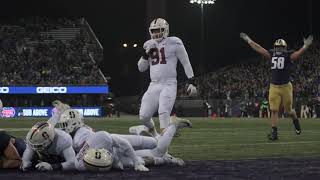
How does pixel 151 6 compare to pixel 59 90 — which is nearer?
pixel 151 6

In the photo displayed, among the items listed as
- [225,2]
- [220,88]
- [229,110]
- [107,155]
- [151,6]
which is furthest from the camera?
[225,2]

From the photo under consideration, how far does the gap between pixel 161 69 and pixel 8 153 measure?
2932 mm

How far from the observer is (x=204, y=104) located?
36875 mm

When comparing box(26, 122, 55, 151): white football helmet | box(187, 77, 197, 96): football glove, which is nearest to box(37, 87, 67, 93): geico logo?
box(187, 77, 197, 96): football glove

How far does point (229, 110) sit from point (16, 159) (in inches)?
1196

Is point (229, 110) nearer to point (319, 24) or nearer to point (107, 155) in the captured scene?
point (319, 24)

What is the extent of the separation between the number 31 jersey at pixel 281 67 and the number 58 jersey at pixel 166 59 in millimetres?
3550

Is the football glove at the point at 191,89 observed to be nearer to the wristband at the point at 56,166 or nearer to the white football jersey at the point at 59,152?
the white football jersey at the point at 59,152

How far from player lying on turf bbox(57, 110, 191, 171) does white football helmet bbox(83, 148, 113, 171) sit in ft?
0.31

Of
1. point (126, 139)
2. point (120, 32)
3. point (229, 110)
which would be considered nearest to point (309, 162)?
point (126, 139)

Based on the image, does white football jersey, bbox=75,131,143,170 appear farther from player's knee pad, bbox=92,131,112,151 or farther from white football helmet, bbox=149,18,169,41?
white football helmet, bbox=149,18,169,41

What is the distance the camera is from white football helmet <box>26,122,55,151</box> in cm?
599

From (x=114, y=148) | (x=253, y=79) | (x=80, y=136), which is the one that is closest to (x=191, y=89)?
(x=114, y=148)

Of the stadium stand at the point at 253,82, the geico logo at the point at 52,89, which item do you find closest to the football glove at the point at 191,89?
the stadium stand at the point at 253,82
